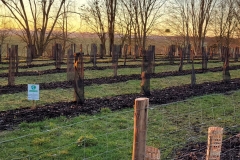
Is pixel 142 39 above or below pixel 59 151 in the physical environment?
above

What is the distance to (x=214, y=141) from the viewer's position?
3.69 meters

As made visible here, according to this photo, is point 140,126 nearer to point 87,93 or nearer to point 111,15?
point 87,93

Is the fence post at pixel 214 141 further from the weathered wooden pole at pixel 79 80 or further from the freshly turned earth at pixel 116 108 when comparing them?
the weathered wooden pole at pixel 79 80

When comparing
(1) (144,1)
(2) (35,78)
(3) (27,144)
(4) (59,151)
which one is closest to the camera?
(4) (59,151)

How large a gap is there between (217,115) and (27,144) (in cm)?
483

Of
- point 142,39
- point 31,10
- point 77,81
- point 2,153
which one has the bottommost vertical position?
point 2,153

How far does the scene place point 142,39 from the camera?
39344 millimetres

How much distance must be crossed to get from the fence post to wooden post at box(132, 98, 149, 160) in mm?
910

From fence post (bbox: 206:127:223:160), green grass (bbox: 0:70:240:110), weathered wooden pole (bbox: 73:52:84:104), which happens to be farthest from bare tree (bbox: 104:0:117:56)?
fence post (bbox: 206:127:223:160)

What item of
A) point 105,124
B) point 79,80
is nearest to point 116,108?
point 79,80

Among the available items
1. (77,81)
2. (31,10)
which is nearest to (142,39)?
(31,10)

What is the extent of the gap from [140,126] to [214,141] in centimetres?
104

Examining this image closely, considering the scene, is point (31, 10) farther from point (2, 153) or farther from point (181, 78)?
point (2, 153)

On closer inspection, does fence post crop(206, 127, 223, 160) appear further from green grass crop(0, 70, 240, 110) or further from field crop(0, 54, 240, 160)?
green grass crop(0, 70, 240, 110)
